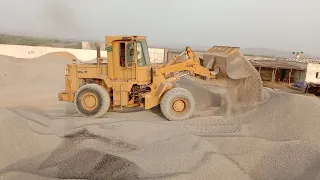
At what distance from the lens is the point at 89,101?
7.67 metres

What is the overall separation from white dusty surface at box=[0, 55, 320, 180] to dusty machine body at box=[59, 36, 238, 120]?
41cm

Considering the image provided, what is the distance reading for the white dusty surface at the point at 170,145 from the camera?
176 inches

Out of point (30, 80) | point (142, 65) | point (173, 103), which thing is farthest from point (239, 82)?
point (30, 80)

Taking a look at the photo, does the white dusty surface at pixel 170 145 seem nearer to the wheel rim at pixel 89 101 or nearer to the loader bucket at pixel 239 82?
the loader bucket at pixel 239 82

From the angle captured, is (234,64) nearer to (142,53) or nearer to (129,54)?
(142,53)

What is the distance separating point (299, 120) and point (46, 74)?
14.0 meters

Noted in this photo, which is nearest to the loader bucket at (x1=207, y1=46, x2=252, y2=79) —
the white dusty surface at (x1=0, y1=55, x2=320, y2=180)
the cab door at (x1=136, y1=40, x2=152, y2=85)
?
the white dusty surface at (x1=0, y1=55, x2=320, y2=180)

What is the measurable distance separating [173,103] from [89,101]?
2.38 meters

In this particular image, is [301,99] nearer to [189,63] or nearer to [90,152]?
[189,63]

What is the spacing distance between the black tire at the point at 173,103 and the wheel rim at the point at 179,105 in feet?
0.05

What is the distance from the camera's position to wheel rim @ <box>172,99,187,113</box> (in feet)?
24.3

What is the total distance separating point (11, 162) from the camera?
15.4 ft

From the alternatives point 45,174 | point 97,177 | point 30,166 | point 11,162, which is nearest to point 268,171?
point 97,177

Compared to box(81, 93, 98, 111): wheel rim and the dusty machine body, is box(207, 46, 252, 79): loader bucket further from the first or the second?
box(81, 93, 98, 111): wheel rim
